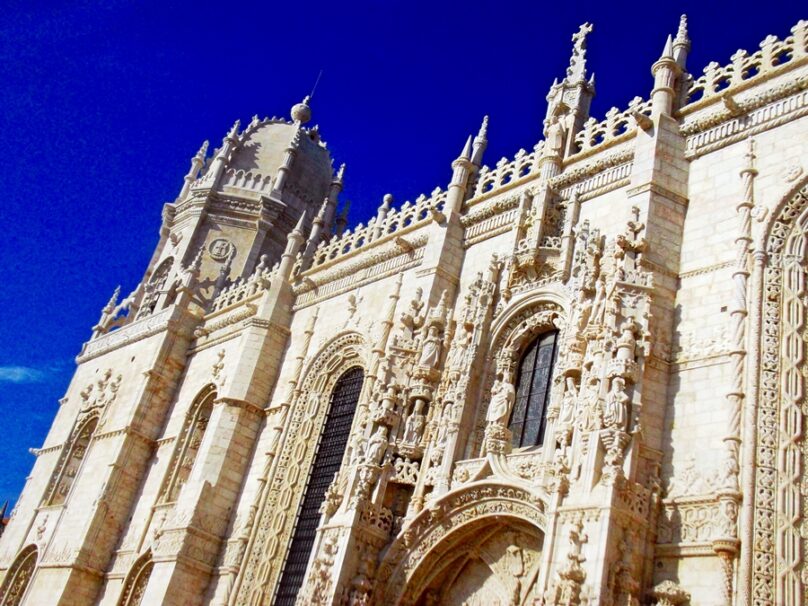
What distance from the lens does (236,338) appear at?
76.6ft

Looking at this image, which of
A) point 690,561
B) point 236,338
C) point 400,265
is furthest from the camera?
point 236,338

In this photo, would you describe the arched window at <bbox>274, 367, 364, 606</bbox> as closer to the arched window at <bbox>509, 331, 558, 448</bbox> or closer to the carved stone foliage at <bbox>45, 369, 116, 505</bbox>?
the arched window at <bbox>509, 331, 558, 448</bbox>

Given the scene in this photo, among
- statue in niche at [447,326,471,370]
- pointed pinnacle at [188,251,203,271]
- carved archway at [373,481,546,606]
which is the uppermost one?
pointed pinnacle at [188,251,203,271]

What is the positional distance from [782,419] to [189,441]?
15.7 metres

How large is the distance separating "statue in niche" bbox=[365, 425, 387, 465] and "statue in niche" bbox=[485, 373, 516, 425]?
1864 mm

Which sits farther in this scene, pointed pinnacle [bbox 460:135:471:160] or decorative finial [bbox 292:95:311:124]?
A: decorative finial [bbox 292:95:311:124]

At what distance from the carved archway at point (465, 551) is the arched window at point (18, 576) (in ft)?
45.4

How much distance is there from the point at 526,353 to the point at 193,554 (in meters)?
8.24

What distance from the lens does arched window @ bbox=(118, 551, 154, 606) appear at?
20.1 meters

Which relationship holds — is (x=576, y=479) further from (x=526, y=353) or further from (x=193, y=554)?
(x=193, y=554)

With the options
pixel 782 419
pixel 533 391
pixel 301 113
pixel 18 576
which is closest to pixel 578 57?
pixel 533 391

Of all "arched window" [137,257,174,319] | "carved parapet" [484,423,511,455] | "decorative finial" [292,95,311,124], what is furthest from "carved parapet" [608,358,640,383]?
"decorative finial" [292,95,311,124]

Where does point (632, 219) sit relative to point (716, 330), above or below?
above

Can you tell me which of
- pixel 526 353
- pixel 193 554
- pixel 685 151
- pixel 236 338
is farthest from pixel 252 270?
pixel 685 151
